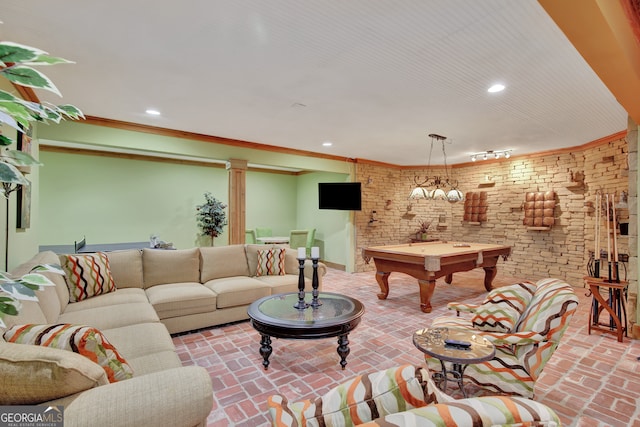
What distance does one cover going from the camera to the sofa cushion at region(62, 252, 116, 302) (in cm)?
304

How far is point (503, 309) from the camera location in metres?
2.44

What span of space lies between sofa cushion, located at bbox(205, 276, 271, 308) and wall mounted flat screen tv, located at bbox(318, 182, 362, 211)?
291cm

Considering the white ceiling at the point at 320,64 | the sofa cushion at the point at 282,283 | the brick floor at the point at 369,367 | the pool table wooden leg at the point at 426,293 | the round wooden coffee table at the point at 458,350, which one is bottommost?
the brick floor at the point at 369,367

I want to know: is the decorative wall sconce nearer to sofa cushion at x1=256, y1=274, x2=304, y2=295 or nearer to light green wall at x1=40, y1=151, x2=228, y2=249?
sofa cushion at x1=256, y1=274, x2=304, y2=295

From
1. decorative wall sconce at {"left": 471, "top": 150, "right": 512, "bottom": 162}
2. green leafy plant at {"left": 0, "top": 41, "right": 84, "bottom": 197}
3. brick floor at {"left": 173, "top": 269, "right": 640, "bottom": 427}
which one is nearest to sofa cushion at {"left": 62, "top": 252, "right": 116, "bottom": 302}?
brick floor at {"left": 173, "top": 269, "right": 640, "bottom": 427}

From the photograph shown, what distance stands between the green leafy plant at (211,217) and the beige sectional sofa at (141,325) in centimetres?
331

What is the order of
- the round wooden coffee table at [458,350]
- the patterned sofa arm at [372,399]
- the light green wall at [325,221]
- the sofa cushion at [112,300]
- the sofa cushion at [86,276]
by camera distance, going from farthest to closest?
the light green wall at [325,221], the sofa cushion at [86,276], the sofa cushion at [112,300], the round wooden coffee table at [458,350], the patterned sofa arm at [372,399]

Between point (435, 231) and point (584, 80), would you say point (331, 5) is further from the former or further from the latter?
point (435, 231)

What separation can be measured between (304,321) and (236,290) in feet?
4.56

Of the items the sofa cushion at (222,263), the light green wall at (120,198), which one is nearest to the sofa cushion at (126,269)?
the sofa cushion at (222,263)

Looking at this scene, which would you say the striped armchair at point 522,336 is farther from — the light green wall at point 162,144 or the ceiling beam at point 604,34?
the light green wall at point 162,144

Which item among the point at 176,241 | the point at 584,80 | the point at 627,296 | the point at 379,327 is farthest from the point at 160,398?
the point at 176,241

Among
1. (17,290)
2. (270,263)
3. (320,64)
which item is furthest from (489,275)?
(17,290)

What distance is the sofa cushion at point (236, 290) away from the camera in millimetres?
3574
